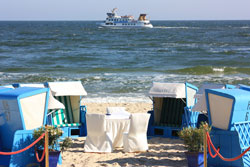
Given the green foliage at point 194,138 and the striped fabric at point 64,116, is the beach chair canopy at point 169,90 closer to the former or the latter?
the striped fabric at point 64,116

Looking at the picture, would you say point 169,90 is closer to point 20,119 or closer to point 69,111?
point 69,111

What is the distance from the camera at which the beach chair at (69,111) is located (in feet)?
29.8

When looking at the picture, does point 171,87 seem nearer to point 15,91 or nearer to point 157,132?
point 157,132

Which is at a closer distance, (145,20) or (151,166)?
(151,166)

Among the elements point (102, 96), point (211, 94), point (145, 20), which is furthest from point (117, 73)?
point (145, 20)

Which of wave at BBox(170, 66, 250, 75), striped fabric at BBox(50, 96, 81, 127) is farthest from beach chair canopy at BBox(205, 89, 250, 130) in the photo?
wave at BBox(170, 66, 250, 75)

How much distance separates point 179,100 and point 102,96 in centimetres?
646

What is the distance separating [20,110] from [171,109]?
13.7ft

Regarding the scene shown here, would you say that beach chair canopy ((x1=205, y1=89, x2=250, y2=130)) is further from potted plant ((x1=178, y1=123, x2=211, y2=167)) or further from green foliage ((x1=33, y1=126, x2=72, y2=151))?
green foliage ((x1=33, y1=126, x2=72, y2=151))

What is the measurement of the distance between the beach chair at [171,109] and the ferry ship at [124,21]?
79826mm

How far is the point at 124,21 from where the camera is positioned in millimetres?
89625

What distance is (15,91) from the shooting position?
22.4 ft

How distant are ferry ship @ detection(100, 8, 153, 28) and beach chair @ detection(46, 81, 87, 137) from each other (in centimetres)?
8001

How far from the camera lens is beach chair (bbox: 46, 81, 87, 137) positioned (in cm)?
907
